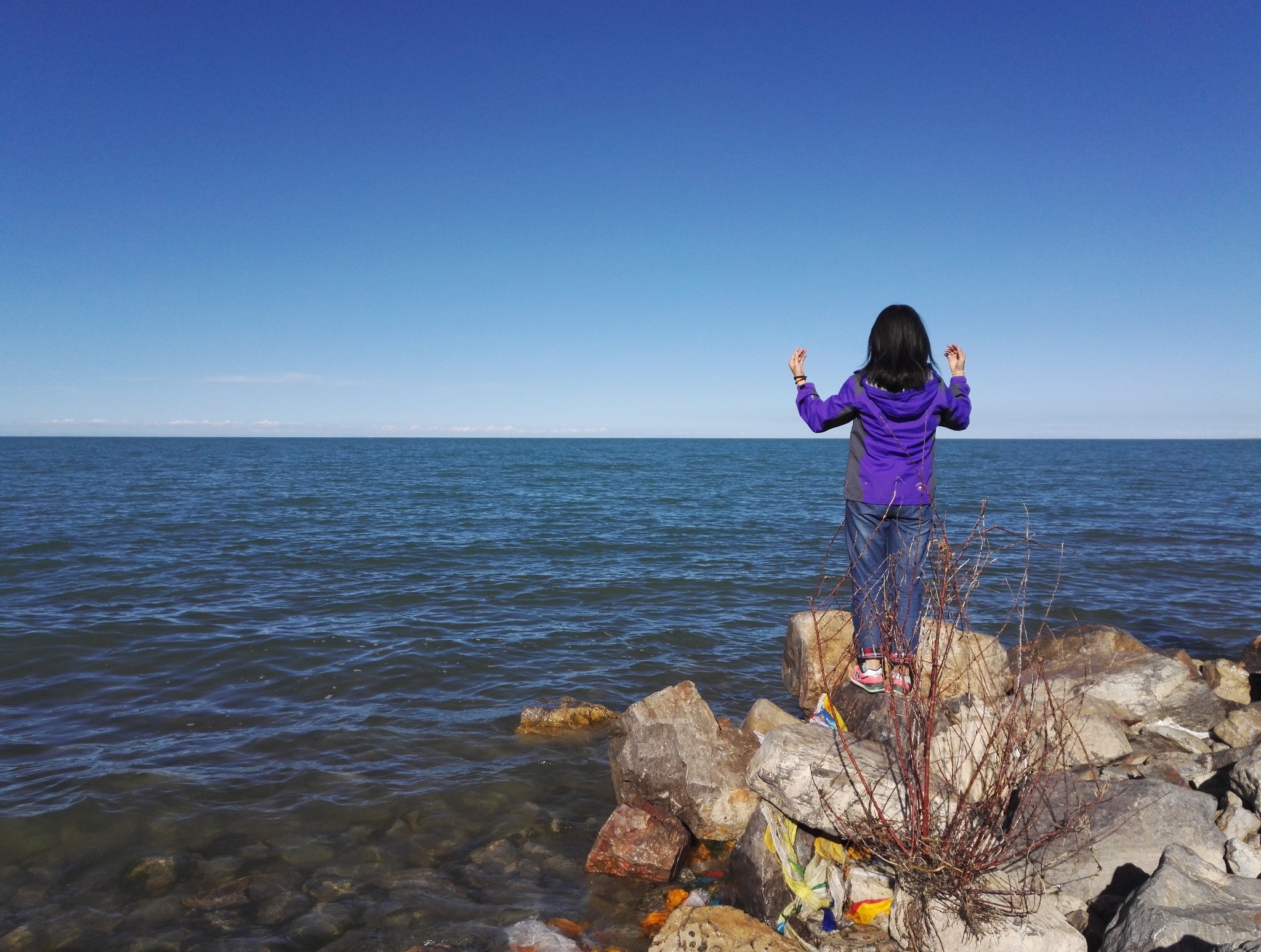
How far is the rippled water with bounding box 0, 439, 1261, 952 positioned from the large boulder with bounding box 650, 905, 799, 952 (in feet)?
1.76

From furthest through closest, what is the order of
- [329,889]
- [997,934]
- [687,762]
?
[687,762] < [329,889] < [997,934]

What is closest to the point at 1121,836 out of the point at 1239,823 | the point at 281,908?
the point at 1239,823

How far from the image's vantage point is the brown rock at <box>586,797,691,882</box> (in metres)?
5.20

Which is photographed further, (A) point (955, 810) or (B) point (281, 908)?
(B) point (281, 908)

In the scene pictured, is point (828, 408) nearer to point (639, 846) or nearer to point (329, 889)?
point (639, 846)

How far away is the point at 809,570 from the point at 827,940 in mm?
12494

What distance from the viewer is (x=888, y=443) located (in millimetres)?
5211

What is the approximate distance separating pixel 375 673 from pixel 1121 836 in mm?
8189

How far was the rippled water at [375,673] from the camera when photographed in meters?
5.23

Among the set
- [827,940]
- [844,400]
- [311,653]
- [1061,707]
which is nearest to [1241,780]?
[1061,707]

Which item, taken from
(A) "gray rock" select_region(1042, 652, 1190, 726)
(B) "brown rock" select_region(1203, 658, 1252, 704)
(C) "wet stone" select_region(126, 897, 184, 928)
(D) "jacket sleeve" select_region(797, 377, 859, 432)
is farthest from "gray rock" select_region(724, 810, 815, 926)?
(B) "brown rock" select_region(1203, 658, 1252, 704)

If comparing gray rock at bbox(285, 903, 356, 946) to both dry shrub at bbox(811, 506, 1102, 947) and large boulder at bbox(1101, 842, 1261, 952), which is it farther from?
large boulder at bbox(1101, 842, 1261, 952)

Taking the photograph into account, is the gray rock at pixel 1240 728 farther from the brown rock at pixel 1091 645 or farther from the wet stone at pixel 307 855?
the wet stone at pixel 307 855

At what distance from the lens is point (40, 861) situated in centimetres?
551
